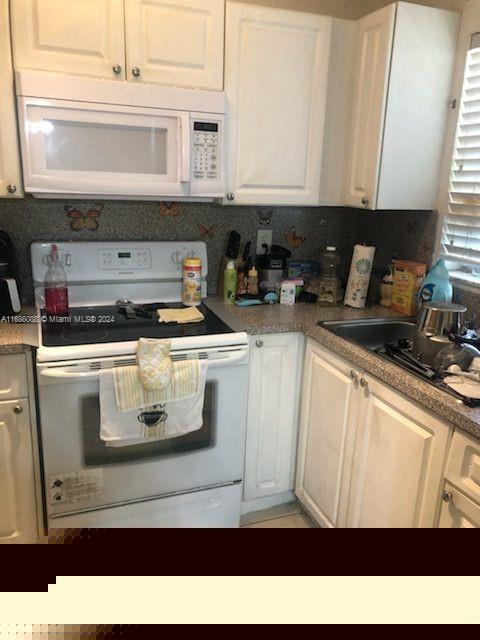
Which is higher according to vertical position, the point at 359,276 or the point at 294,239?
the point at 294,239

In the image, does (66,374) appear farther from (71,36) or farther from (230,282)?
(71,36)

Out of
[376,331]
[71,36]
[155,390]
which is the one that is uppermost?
[71,36]

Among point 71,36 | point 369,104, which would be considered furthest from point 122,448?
point 369,104

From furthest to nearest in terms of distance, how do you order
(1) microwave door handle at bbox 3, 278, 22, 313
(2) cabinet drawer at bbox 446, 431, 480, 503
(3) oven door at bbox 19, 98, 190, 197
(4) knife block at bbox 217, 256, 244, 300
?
1. (4) knife block at bbox 217, 256, 244, 300
2. (1) microwave door handle at bbox 3, 278, 22, 313
3. (3) oven door at bbox 19, 98, 190, 197
4. (2) cabinet drawer at bbox 446, 431, 480, 503

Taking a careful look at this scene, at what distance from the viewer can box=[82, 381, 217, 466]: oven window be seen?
149 cm

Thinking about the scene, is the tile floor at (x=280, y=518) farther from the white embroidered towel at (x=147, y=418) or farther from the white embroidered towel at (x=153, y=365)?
the white embroidered towel at (x=153, y=365)

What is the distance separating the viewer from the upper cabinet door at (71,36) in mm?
1443

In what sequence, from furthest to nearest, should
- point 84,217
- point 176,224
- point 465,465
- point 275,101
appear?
point 176,224 → point 84,217 → point 275,101 → point 465,465

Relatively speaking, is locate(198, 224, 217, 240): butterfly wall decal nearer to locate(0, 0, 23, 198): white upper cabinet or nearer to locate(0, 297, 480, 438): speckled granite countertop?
locate(0, 297, 480, 438): speckled granite countertop

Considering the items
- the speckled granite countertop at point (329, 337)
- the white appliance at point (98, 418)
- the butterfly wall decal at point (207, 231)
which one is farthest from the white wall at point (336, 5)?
the speckled granite countertop at point (329, 337)

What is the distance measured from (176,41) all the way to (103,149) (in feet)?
1.40

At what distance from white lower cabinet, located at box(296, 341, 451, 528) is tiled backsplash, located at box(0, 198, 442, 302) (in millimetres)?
612

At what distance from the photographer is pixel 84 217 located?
73.7 inches

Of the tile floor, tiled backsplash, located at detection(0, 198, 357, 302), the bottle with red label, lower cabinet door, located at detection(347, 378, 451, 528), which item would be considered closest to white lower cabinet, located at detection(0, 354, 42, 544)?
the bottle with red label
